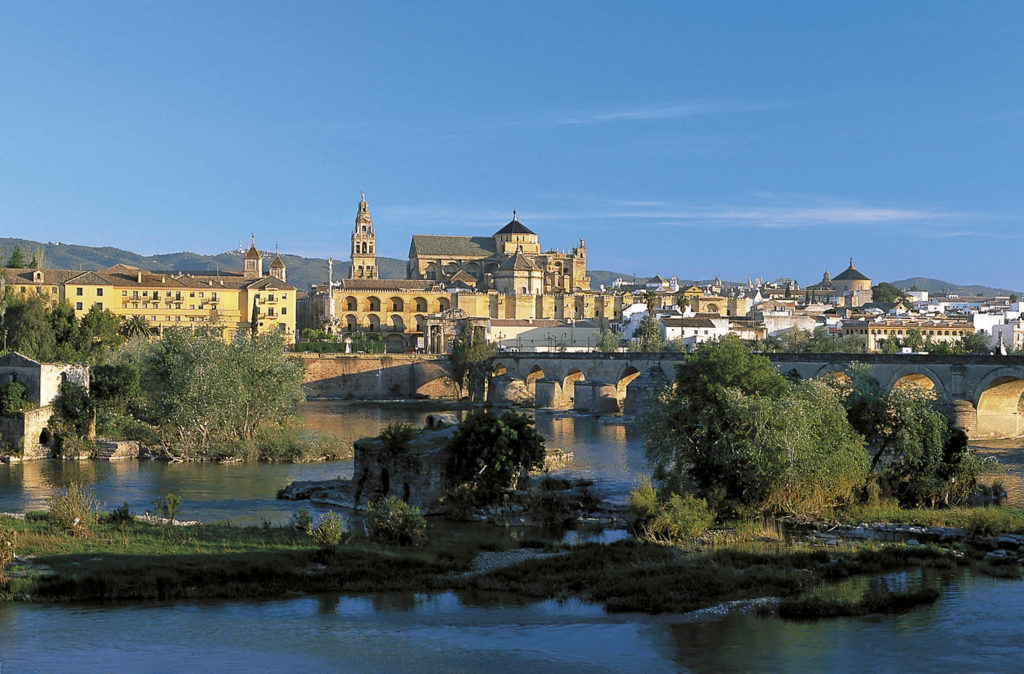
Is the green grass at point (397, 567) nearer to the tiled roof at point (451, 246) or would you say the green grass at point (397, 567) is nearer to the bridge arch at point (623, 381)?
the bridge arch at point (623, 381)

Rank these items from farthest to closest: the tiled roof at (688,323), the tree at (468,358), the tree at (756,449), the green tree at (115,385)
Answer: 1. the tiled roof at (688,323)
2. the tree at (468,358)
3. the green tree at (115,385)
4. the tree at (756,449)

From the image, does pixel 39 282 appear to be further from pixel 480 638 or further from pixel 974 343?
pixel 480 638

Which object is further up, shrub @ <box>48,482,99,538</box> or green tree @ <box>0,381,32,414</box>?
green tree @ <box>0,381,32,414</box>

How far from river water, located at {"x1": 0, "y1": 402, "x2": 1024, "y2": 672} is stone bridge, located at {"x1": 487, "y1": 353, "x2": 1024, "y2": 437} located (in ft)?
69.6

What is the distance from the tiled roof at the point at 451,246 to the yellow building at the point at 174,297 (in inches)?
1565

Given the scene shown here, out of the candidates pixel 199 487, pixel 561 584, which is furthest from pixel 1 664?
pixel 199 487

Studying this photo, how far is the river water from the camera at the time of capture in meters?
15.1

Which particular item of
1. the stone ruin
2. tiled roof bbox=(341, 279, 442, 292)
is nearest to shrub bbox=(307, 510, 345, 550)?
the stone ruin

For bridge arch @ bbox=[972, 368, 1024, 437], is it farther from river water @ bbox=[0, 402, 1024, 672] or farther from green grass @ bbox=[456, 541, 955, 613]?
river water @ bbox=[0, 402, 1024, 672]

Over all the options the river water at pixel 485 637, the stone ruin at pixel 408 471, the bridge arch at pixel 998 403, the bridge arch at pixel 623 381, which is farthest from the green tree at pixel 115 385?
the bridge arch at pixel 623 381

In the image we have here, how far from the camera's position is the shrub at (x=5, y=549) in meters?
18.1

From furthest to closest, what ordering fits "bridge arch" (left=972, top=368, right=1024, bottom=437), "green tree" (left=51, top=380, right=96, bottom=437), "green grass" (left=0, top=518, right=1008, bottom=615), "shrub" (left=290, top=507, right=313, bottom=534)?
"bridge arch" (left=972, top=368, right=1024, bottom=437)
"green tree" (left=51, top=380, right=96, bottom=437)
"shrub" (left=290, top=507, right=313, bottom=534)
"green grass" (left=0, top=518, right=1008, bottom=615)

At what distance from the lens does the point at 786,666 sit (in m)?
15.4

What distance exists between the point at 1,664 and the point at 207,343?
2708 cm
